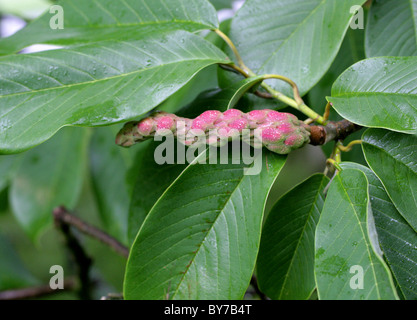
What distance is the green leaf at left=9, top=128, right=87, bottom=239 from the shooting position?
1.44 meters

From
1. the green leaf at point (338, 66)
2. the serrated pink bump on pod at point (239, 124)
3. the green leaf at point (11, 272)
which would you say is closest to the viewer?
the serrated pink bump on pod at point (239, 124)

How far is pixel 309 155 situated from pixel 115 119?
67.8 inches

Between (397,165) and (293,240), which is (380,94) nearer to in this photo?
(397,165)

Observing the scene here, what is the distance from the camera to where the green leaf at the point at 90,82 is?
71 cm

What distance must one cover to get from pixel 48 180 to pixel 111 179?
0.22 meters

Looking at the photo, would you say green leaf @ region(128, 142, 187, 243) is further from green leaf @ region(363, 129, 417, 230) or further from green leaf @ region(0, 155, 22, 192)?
green leaf @ region(0, 155, 22, 192)

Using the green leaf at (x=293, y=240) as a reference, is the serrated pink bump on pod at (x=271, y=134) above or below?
above

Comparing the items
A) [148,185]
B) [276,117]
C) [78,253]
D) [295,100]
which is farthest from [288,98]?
[78,253]

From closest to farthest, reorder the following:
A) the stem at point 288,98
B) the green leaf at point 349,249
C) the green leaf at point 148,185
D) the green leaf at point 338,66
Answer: the green leaf at point 349,249
the stem at point 288,98
the green leaf at point 148,185
the green leaf at point 338,66

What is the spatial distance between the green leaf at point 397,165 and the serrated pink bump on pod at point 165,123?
335 millimetres

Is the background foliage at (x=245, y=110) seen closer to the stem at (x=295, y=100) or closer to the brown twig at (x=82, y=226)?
the stem at (x=295, y=100)

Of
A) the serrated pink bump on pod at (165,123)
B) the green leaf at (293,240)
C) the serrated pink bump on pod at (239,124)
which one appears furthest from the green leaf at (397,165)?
the serrated pink bump on pod at (165,123)

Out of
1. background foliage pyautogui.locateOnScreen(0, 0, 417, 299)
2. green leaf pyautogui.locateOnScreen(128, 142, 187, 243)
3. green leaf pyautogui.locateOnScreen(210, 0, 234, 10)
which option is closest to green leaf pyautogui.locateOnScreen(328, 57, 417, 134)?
background foliage pyautogui.locateOnScreen(0, 0, 417, 299)
